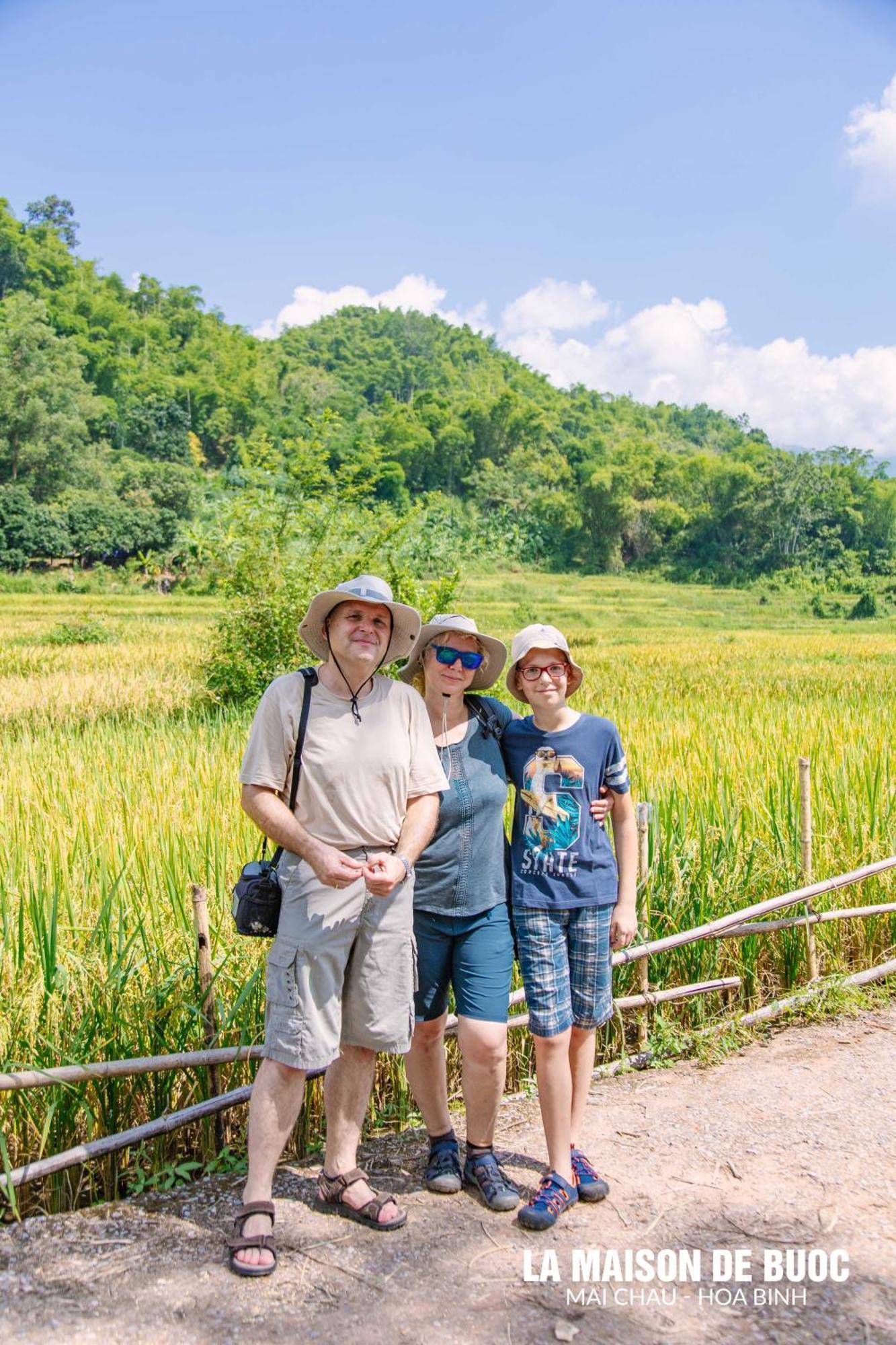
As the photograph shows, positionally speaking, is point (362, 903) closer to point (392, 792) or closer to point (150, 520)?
point (392, 792)

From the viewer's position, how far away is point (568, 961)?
2.43 m

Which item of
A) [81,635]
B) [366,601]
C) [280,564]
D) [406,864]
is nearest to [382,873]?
[406,864]

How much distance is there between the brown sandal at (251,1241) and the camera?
205cm

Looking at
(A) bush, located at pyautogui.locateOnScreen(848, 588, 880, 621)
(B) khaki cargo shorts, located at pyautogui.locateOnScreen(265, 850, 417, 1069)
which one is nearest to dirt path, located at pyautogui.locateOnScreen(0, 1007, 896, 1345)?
(B) khaki cargo shorts, located at pyautogui.locateOnScreen(265, 850, 417, 1069)

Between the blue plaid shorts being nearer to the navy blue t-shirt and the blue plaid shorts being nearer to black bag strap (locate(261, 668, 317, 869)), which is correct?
the navy blue t-shirt

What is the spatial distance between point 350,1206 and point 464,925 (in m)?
0.65

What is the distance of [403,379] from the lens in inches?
3767

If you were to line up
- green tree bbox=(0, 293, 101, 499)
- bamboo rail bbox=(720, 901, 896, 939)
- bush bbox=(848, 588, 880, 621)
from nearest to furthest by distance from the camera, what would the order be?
bamboo rail bbox=(720, 901, 896, 939) → bush bbox=(848, 588, 880, 621) → green tree bbox=(0, 293, 101, 499)

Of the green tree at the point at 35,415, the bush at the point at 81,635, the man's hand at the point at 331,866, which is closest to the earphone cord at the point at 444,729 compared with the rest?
the man's hand at the point at 331,866

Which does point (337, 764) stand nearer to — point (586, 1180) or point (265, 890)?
point (265, 890)

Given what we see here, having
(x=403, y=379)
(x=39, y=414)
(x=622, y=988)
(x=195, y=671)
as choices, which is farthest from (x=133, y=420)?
(x=622, y=988)

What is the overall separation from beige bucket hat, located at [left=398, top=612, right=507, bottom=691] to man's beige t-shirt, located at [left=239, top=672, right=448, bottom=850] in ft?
0.84

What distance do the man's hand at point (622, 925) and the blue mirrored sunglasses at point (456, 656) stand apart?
67cm

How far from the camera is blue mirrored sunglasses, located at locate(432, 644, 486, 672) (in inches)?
94.9
